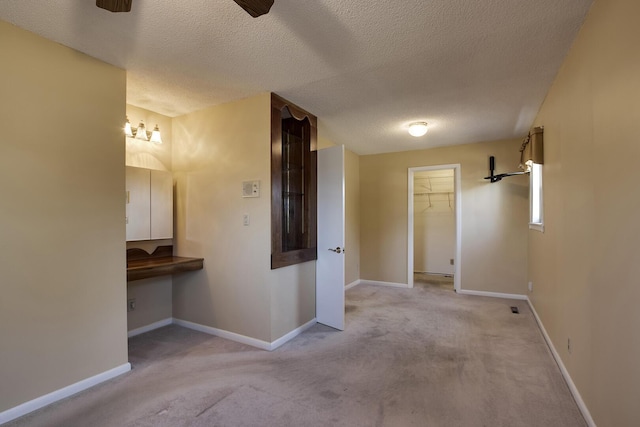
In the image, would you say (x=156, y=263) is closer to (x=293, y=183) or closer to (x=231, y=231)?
(x=231, y=231)

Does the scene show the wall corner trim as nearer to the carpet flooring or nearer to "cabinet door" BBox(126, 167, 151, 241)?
the carpet flooring

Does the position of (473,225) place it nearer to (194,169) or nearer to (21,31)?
(194,169)

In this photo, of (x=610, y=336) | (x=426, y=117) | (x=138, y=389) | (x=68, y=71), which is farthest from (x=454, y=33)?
(x=138, y=389)

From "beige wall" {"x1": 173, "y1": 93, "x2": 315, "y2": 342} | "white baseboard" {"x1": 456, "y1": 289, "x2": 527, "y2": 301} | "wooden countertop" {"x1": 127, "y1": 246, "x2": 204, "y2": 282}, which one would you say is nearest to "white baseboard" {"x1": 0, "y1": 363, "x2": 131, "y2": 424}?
"wooden countertop" {"x1": 127, "y1": 246, "x2": 204, "y2": 282}

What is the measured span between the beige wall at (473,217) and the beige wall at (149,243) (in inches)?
135

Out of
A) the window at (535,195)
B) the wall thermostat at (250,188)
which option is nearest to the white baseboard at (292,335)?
the wall thermostat at (250,188)

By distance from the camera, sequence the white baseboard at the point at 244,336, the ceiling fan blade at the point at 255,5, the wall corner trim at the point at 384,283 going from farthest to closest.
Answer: the wall corner trim at the point at 384,283 → the white baseboard at the point at 244,336 → the ceiling fan blade at the point at 255,5

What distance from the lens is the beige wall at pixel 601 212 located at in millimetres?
1313

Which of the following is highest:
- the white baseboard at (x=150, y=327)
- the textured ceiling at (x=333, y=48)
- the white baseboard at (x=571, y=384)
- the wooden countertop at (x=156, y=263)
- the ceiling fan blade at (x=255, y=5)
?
the textured ceiling at (x=333, y=48)

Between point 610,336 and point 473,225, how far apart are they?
3.50 metres

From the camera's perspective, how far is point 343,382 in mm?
2268

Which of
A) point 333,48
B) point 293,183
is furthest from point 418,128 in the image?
point 333,48

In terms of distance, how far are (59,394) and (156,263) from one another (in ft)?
3.99

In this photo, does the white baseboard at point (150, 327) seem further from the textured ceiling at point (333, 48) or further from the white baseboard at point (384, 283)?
the white baseboard at point (384, 283)
